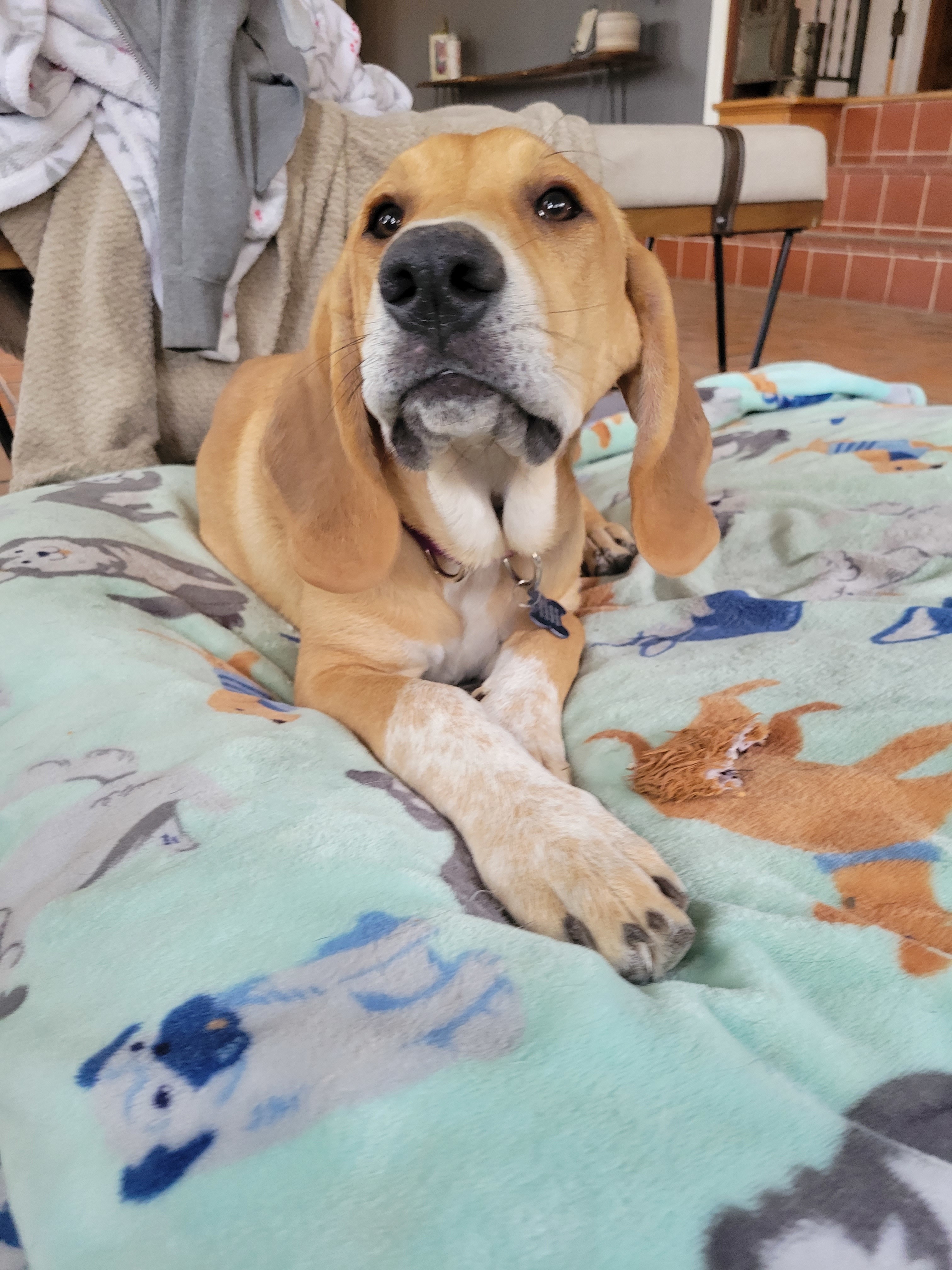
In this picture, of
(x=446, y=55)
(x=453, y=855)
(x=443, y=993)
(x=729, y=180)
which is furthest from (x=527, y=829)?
(x=446, y=55)

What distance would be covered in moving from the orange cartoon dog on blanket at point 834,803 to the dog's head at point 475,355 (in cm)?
38

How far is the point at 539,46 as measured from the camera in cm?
844

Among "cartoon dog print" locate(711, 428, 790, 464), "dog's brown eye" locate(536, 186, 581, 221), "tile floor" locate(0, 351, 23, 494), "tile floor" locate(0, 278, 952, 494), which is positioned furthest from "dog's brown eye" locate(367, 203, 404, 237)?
"tile floor" locate(0, 278, 952, 494)

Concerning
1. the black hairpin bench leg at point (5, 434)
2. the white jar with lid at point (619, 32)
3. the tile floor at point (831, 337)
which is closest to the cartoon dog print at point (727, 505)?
the tile floor at point (831, 337)

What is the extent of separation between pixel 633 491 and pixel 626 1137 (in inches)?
39.4

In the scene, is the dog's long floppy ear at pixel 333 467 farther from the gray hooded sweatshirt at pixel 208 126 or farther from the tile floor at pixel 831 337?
the tile floor at pixel 831 337

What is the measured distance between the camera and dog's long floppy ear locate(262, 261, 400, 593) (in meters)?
1.25

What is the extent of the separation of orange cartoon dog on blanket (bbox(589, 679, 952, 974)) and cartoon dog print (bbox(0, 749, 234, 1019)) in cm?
53

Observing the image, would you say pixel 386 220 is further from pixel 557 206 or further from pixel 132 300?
pixel 132 300

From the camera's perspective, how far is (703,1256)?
0.48m

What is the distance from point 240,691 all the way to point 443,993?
666mm

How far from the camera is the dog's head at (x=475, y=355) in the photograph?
0.99 metres

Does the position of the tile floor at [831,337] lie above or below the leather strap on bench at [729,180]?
below

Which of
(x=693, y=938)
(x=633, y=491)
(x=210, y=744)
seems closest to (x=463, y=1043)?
(x=693, y=938)
